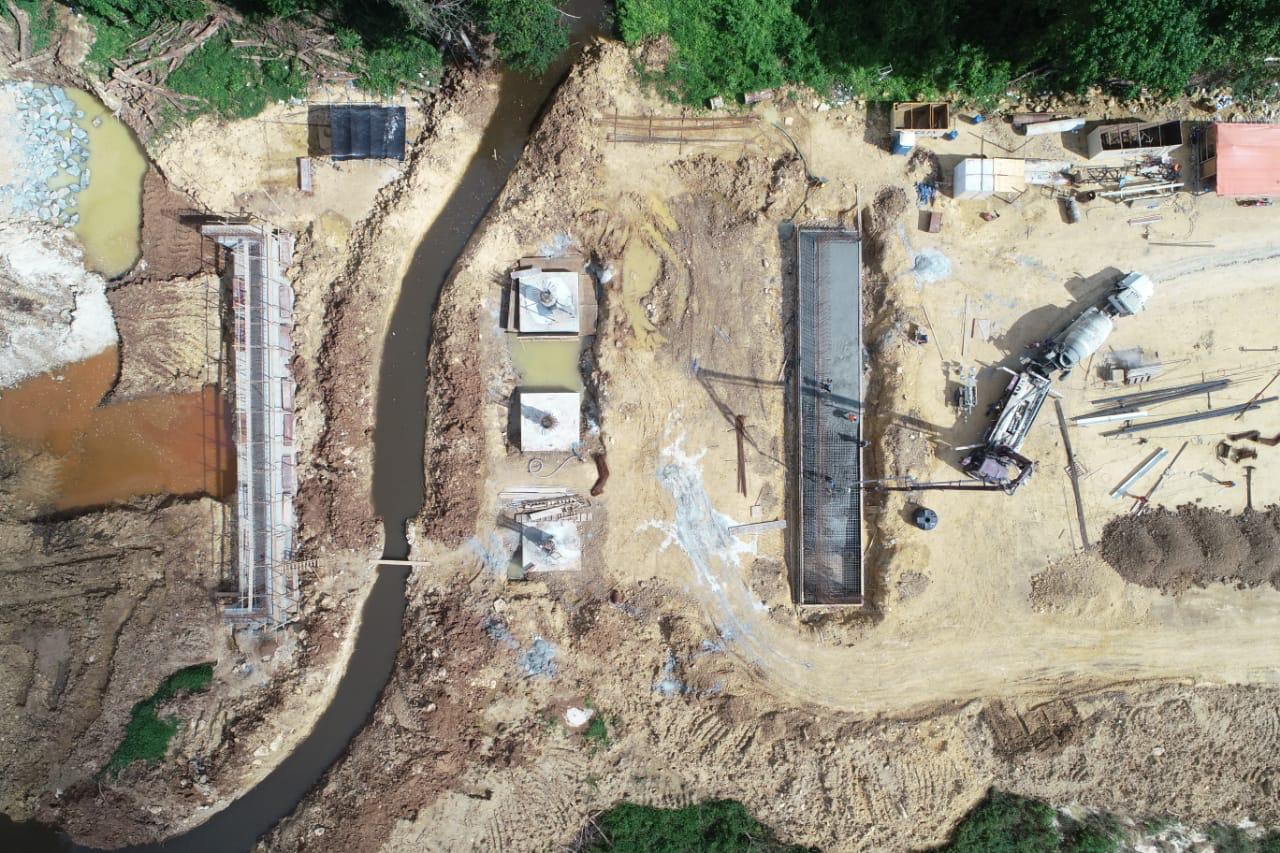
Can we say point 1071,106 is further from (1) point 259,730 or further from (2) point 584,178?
(1) point 259,730

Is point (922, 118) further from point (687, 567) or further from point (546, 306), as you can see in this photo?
point (687, 567)

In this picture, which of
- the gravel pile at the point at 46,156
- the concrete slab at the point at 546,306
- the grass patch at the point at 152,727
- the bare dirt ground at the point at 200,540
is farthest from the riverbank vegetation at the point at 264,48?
the grass patch at the point at 152,727

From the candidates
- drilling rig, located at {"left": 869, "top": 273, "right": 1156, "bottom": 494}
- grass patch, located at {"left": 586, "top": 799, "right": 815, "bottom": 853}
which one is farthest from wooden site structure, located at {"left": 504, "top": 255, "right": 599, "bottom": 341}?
grass patch, located at {"left": 586, "top": 799, "right": 815, "bottom": 853}

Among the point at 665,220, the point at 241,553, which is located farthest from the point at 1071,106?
the point at 241,553

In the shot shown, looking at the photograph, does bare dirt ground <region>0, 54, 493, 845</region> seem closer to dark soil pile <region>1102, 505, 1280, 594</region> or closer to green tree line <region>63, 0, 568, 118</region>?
green tree line <region>63, 0, 568, 118</region>

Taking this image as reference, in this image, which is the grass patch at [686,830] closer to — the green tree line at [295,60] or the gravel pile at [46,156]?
the green tree line at [295,60]

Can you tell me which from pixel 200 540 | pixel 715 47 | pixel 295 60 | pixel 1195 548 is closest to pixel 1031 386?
pixel 1195 548
